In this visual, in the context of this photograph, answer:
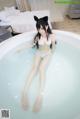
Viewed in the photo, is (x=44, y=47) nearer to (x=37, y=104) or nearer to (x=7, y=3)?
(x=37, y=104)

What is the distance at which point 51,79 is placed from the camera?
73.5 inches

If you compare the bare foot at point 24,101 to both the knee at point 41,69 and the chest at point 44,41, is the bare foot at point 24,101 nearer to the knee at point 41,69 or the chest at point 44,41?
the knee at point 41,69

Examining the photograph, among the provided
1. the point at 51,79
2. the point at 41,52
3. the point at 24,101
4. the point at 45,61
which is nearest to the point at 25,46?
the point at 41,52

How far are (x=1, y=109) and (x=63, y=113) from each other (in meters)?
0.53

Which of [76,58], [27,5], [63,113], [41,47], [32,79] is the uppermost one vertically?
[27,5]

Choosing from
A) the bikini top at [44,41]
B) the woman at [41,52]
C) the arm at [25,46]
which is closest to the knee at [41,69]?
the woman at [41,52]

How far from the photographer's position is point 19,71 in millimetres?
1951

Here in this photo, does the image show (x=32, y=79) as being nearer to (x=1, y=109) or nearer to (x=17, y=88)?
(x=17, y=88)

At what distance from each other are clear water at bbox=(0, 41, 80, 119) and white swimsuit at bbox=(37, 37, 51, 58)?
0.40 feet

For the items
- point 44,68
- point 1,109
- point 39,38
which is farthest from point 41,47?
point 1,109

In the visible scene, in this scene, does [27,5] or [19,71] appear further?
[27,5]

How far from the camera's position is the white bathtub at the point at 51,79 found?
1.54 m

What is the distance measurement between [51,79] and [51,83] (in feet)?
0.18

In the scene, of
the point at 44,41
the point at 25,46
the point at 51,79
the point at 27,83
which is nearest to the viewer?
the point at 27,83
